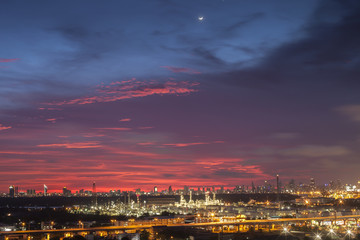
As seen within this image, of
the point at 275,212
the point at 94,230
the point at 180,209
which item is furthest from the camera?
the point at 180,209

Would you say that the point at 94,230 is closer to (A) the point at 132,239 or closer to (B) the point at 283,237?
(A) the point at 132,239

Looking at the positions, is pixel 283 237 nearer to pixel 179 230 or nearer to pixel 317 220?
pixel 179 230

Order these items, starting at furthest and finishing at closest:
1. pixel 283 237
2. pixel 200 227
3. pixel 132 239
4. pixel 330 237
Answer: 1. pixel 200 227
2. pixel 283 237
3. pixel 330 237
4. pixel 132 239

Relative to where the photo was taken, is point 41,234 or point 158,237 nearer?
point 158,237

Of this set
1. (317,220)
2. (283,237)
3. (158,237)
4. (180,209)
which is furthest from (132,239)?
(180,209)

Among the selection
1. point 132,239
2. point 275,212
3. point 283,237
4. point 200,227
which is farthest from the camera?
point 275,212

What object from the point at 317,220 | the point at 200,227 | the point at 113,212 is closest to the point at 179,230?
the point at 200,227
